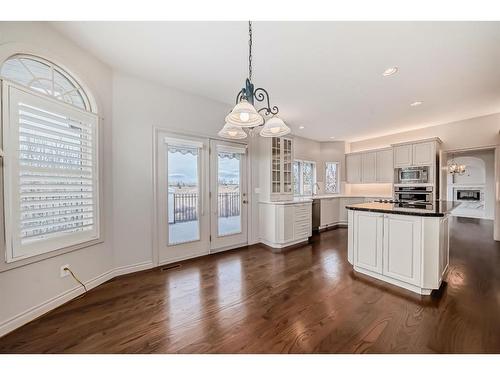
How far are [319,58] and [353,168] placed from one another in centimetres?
480

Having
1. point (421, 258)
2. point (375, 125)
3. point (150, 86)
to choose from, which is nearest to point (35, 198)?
point (150, 86)

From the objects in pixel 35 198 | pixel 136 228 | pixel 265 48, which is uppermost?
pixel 265 48

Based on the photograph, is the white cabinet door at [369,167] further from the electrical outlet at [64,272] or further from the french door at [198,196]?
the electrical outlet at [64,272]

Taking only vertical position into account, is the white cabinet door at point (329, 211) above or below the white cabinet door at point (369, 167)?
below

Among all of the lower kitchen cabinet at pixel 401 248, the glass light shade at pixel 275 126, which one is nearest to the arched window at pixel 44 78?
the glass light shade at pixel 275 126

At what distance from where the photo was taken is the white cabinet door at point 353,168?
244 inches

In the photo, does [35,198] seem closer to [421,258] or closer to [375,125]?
[421,258]

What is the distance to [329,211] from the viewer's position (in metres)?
5.78

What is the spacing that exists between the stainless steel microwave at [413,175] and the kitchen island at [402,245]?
2.75 m

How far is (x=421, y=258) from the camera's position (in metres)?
2.16

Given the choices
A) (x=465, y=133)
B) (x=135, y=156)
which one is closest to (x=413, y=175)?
(x=465, y=133)

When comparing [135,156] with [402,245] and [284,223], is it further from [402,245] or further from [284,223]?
[402,245]

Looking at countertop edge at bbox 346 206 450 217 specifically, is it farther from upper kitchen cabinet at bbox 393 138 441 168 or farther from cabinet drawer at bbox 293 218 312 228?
upper kitchen cabinet at bbox 393 138 441 168
